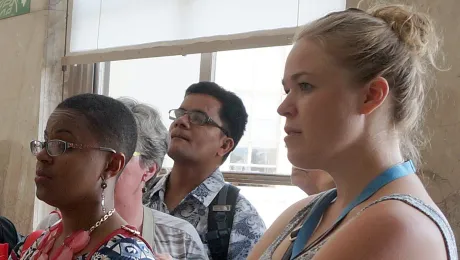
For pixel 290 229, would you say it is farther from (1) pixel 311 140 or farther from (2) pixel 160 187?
(2) pixel 160 187

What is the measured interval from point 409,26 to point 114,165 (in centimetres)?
72

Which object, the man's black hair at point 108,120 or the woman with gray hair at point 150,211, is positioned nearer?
the man's black hair at point 108,120

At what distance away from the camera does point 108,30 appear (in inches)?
138

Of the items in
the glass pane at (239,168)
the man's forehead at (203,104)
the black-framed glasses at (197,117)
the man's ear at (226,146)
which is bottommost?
the glass pane at (239,168)

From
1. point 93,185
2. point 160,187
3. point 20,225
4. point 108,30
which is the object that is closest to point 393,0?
point 160,187

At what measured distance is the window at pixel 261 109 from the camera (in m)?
2.98

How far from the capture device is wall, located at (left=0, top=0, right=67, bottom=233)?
149 inches

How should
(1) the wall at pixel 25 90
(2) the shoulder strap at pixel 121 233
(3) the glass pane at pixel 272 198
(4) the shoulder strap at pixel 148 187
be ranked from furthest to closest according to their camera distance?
(1) the wall at pixel 25 90 → (3) the glass pane at pixel 272 198 → (4) the shoulder strap at pixel 148 187 → (2) the shoulder strap at pixel 121 233

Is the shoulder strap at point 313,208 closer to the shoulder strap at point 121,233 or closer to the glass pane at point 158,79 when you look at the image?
the shoulder strap at point 121,233

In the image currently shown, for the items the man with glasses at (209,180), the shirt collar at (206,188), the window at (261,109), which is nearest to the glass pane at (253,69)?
the window at (261,109)

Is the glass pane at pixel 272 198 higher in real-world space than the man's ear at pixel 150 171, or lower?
lower

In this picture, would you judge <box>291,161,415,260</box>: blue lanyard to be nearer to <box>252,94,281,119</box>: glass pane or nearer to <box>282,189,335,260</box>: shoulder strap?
<box>282,189,335,260</box>: shoulder strap

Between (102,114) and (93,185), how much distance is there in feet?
0.57

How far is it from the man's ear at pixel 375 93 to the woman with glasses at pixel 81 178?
1.79ft
